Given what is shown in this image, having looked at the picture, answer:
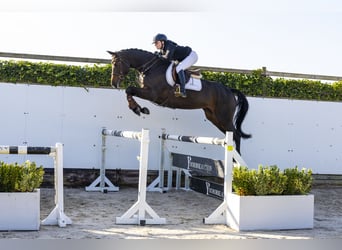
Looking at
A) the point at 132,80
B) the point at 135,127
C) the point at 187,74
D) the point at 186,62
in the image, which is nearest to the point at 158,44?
the point at 186,62

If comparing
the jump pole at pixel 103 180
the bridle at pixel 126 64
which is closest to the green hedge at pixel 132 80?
the jump pole at pixel 103 180

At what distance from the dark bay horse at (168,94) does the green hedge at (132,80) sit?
0.56 meters

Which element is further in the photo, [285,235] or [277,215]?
[277,215]

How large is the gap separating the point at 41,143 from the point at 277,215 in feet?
12.6

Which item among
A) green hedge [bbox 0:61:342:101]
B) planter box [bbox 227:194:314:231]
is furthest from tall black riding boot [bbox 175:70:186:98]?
planter box [bbox 227:194:314:231]

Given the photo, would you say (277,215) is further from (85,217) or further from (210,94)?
(210,94)

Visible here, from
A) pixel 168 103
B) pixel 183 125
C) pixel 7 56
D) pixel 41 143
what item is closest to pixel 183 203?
pixel 168 103

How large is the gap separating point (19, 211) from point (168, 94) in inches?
115

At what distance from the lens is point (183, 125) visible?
7.21 meters

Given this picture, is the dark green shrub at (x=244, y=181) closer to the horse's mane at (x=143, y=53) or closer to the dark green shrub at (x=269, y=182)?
the dark green shrub at (x=269, y=182)

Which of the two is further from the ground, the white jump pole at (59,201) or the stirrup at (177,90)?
the stirrup at (177,90)

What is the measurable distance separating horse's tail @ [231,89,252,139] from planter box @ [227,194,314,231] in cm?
287

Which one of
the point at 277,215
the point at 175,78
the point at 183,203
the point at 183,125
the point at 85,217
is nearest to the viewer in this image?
the point at 277,215

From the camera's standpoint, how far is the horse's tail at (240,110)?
275 inches
